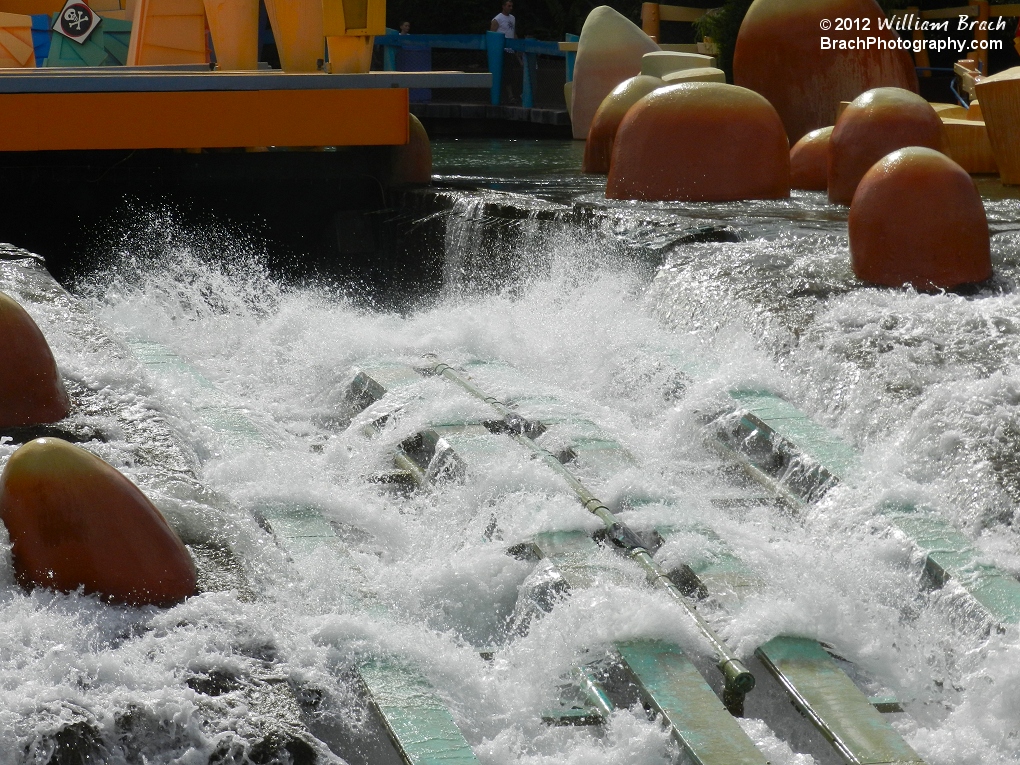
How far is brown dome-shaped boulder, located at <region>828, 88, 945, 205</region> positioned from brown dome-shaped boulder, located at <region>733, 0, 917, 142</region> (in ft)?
7.95

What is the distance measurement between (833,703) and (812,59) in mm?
8506

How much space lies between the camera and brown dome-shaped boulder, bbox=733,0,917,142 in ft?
35.9

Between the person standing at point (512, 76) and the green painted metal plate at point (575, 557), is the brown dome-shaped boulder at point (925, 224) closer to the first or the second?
the green painted metal plate at point (575, 557)

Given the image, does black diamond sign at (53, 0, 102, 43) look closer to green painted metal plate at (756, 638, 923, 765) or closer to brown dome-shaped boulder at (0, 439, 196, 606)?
brown dome-shaped boulder at (0, 439, 196, 606)

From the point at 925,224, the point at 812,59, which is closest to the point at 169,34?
the point at 812,59

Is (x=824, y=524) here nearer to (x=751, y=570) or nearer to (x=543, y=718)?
(x=751, y=570)

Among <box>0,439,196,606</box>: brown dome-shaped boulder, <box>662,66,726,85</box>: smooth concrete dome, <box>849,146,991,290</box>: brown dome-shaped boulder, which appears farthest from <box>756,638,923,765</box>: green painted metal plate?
<box>662,66,726,85</box>: smooth concrete dome

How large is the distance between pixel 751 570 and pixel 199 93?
22.5 ft

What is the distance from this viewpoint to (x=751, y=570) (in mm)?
4254

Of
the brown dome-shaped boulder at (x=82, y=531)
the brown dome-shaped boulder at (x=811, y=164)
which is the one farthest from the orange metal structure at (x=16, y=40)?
the brown dome-shaped boulder at (x=82, y=531)

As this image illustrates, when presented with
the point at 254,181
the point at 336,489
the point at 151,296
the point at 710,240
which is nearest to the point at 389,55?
the point at 254,181

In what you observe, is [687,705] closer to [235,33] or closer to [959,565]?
[959,565]

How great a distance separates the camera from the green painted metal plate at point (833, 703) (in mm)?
3268

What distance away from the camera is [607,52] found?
14641mm
